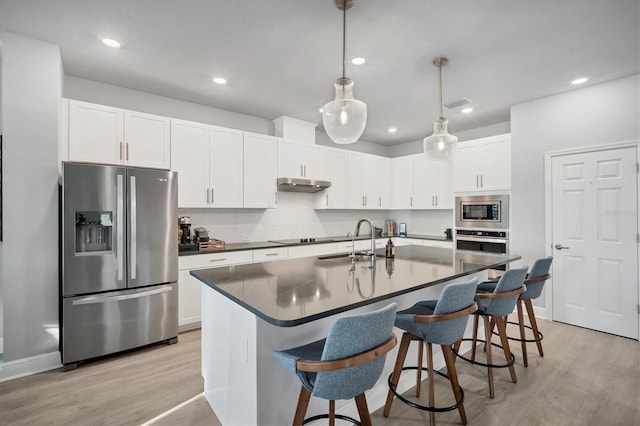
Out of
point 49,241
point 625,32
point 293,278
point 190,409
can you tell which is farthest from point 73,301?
point 625,32

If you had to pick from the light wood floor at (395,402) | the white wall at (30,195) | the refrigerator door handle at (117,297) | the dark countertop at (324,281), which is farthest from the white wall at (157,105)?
the light wood floor at (395,402)

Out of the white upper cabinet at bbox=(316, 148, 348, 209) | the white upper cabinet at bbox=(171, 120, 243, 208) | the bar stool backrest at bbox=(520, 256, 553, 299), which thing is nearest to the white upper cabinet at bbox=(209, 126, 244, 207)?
the white upper cabinet at bbox=(171, 120, 243, 208)

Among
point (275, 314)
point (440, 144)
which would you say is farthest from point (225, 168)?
point (275, 314)

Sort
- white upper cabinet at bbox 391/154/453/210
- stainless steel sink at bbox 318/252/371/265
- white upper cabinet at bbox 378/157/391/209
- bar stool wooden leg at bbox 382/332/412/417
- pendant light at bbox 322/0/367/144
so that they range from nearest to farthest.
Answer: bar stool wooden leg at bbox 382/332/412/417
pendant light at bbox 322/0/367/144
stainless steel sink at bbox 318/252/371/265
white upper cabinet at bbox 391/154/453/210
white upper cabinet at bbox 378/157/391/209

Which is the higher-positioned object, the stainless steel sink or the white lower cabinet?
the stainless steel sink

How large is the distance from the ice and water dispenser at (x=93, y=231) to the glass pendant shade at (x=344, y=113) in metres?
2.17

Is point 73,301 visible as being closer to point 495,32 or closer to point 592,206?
point 495,32

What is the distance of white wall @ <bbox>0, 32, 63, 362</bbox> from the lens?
2.53 m

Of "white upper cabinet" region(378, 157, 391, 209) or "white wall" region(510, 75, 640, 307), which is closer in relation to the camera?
"white wall" region(510, 75, 640, 307)

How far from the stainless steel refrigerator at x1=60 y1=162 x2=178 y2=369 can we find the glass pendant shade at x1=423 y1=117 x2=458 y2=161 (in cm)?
254

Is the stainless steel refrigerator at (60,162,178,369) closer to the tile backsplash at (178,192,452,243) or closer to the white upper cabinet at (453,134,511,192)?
the tile backsplash at (178,192,452,243)

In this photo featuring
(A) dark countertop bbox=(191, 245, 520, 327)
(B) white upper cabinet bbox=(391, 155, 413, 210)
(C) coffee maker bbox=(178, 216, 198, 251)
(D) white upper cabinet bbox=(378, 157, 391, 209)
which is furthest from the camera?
(D) white upper cabinet bbox=(378, 157, 391, 209)

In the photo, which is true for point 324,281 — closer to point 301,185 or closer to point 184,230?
point 184,230

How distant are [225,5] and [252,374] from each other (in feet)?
7.66
